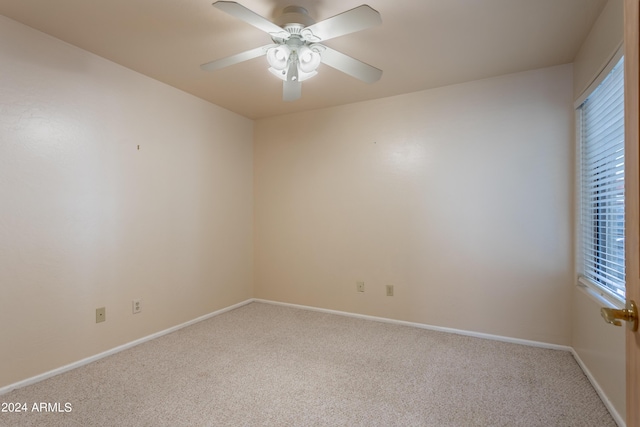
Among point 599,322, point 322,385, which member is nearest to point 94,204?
point 322,385

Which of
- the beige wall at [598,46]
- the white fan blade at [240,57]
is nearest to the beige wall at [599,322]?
the beige wall at [598,46]

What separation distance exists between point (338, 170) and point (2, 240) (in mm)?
2840

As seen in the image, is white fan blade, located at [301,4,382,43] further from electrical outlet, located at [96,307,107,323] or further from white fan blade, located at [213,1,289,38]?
electrical outlet, located at [96,307,107,323]

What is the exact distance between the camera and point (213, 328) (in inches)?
126

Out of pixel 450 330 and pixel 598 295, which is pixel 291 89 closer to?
pixel 598 295

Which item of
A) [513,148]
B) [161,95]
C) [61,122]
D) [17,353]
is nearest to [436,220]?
[513,148]

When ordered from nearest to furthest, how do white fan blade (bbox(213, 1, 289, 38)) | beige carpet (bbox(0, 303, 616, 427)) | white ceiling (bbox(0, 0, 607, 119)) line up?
white fan blade (bbox(213, 1, 289, 38)), beige carpet (bbox(0, 303, 616, 427)), white ceiling (bbox(0, 0, 607, 119))

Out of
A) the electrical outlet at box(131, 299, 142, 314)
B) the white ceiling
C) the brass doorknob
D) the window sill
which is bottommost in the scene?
the electrical outlet at box(131, 299, 142, 314)

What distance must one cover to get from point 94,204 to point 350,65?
2189mm

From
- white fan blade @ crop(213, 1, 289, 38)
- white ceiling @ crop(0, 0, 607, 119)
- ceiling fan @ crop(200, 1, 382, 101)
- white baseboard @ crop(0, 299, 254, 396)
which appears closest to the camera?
white fan blade @ crop(213, 1, 289, 38)

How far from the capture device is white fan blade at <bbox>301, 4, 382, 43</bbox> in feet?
5.00

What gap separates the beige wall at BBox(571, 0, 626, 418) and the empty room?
0.03 meters

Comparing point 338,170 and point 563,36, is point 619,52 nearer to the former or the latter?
point 563,36

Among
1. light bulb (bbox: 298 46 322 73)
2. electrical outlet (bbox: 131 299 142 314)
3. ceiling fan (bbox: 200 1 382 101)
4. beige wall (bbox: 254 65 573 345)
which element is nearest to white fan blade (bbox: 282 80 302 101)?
ceiling fan (bbox: 200 1 382 101)
